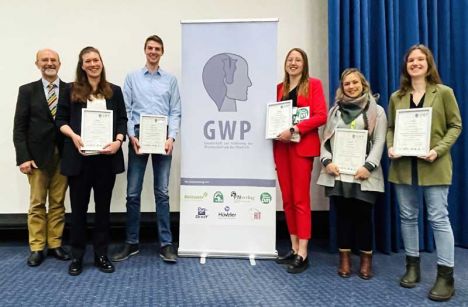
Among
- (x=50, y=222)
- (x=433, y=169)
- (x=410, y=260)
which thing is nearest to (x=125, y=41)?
(x=50, y=222)

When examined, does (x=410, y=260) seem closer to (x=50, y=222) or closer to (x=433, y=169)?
(x=433, y=169)

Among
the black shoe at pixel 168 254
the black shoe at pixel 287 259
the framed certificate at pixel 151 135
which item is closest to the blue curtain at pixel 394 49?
the black shoe at pixel 287 259

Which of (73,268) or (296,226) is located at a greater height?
(296,226)

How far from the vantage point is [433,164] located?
6.88ft

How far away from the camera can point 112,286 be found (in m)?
2.25

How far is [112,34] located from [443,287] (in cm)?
315

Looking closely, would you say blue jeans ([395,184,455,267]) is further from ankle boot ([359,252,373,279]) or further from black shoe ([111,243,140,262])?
black shoe ([111,243,140,262])

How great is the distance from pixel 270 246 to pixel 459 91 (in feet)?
6.73

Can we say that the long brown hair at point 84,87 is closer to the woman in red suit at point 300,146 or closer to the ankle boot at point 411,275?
the woman in red suit at point 300,146

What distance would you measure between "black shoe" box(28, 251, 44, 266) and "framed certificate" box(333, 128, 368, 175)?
2.25m

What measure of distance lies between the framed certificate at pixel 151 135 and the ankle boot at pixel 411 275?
1805 millimetres

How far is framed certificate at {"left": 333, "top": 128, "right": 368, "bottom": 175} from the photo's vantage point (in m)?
2.31

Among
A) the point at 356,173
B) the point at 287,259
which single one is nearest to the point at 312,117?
the point at 356,173

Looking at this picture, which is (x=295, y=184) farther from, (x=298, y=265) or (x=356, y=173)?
(x=298, y=265)
